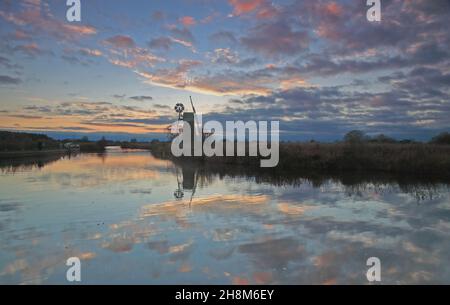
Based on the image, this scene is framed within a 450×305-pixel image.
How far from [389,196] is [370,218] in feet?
15.2

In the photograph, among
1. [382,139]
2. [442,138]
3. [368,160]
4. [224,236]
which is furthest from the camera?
[382,139]

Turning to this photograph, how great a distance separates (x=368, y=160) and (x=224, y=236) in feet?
66.0

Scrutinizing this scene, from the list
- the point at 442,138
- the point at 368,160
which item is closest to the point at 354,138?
the point at 368,160

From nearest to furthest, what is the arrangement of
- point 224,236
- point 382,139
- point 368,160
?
point 224,236 → point 368,160 → point 382,139

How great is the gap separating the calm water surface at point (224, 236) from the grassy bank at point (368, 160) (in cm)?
815

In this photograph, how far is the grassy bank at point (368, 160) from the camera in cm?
2223

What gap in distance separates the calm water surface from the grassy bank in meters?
8.15

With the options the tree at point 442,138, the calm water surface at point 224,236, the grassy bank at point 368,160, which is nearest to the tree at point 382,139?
the tree at point 442,138

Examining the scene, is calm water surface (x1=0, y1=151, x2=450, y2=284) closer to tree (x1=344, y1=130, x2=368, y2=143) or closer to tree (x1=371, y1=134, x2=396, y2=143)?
tree (x1=344, y1=130, x2=368, y2=143)

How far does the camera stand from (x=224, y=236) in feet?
26.8

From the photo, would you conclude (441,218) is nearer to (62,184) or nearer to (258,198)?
(258,198)

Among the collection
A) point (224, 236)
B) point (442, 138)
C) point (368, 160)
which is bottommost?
point (224, 236)

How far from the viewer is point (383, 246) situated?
7.54 m

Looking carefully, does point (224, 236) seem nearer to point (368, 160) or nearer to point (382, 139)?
point (368, 160)
